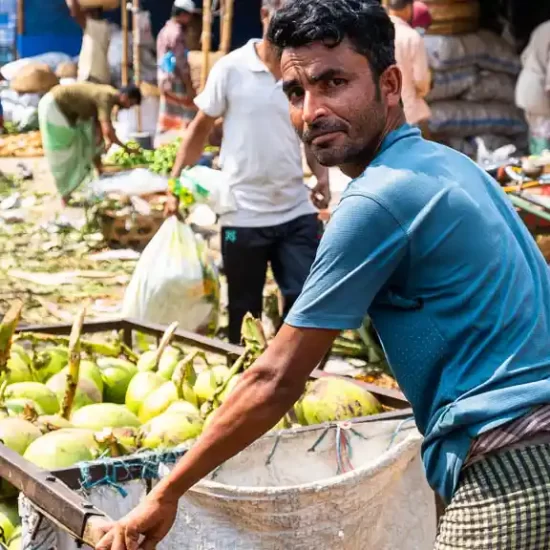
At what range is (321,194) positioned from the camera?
591 cm

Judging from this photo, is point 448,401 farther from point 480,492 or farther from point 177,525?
point 177,525

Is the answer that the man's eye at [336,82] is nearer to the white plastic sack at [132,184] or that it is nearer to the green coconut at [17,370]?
the green coconut at [17,370]

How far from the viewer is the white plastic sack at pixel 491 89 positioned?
38.3ft

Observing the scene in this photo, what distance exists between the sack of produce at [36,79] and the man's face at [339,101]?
51.2 ft

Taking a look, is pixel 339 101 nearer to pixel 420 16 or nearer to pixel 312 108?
pixel 312 108

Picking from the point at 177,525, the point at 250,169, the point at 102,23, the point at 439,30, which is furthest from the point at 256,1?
the point at 177,525

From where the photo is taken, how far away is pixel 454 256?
1.95 metres

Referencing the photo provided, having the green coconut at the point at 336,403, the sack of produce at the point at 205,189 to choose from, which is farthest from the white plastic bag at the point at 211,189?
the green coconut at the point at 336,403

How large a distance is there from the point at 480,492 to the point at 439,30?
9.91m

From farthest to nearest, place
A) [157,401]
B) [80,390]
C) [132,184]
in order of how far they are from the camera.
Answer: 1. [132,184]
2. [80,390]
3. [157,401]

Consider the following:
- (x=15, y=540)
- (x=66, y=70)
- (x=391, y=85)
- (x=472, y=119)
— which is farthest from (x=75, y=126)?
(x=391, y=85)

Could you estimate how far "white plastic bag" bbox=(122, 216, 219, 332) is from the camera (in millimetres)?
5477

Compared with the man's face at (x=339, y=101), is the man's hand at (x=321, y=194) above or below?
below

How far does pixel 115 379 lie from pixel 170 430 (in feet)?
2.34
